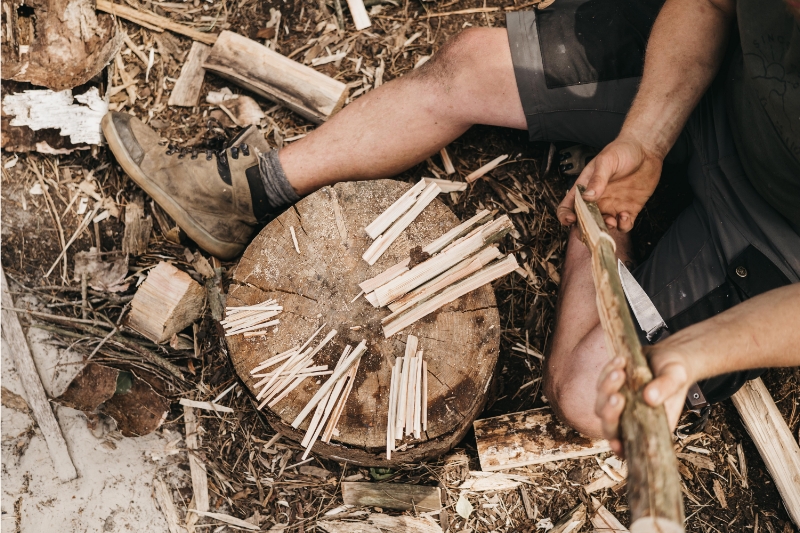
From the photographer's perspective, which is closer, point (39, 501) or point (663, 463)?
point (663, 463)

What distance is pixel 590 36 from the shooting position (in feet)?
7.00

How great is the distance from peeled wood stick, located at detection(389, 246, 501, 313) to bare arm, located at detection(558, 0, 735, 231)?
0.30 meters

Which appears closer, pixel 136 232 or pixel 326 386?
pixel 326 386

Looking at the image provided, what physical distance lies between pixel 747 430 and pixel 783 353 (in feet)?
4.01

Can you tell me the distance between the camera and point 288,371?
77.2 inches

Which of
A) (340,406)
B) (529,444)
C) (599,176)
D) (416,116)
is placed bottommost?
(529,444)

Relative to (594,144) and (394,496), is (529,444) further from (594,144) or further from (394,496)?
(594,144)

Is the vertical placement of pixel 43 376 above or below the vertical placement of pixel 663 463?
below

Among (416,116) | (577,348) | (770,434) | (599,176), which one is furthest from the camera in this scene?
(770,434)

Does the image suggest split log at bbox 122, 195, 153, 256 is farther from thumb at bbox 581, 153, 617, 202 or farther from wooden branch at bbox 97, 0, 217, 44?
thumb at bbox 581, 153, 617, 202

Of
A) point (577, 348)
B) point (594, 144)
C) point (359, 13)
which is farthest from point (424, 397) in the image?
point (359, 13)

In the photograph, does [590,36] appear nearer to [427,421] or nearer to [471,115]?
[471,115]

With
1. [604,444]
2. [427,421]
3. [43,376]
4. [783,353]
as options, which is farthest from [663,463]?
[43,376]

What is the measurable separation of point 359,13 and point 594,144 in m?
1.31
